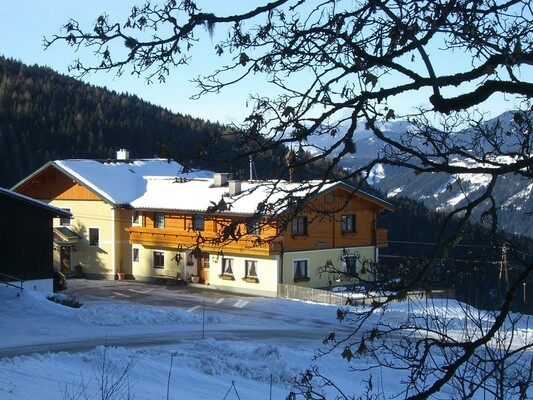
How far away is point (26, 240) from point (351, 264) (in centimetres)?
3008

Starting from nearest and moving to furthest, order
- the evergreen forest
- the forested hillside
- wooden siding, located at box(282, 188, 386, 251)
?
wooden siding, located at box(282, 188, 386, 251), the evergreen forest, the forested hillside

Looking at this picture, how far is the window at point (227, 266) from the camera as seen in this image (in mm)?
42069

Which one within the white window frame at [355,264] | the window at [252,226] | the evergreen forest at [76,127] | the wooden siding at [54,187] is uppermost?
the evergreen forest at [76,127]

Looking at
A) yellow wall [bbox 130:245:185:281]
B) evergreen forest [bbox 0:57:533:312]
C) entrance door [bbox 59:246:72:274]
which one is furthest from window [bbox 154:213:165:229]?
evergreen forest [bbox 0:57:533:312]

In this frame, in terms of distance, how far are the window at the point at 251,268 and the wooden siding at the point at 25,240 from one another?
35.1 feet

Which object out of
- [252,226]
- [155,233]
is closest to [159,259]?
[155,233]

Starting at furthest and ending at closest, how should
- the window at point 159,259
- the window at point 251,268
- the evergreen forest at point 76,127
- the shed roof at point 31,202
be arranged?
1. the evergreen forest at point 76,127
2. the window at point 159,259
3. the window at point 251,268
4. the shed roof at point 31,202

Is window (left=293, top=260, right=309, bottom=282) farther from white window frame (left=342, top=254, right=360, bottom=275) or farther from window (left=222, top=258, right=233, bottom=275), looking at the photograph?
white window frame (left=342, top=254, right=360, bottom=275)

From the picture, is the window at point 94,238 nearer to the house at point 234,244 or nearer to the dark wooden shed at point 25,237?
the house at point 234,244

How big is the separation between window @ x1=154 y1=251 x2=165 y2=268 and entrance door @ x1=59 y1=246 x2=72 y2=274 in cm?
613

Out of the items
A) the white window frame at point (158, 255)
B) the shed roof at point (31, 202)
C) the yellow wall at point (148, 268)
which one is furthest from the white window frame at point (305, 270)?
the shed roof at point (31, 202)

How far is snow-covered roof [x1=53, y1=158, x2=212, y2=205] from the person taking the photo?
156ft

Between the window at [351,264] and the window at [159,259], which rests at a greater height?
the window at [351,264]

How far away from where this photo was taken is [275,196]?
229 inches
